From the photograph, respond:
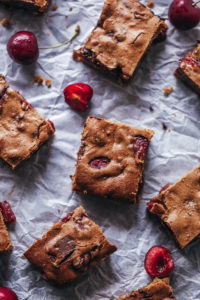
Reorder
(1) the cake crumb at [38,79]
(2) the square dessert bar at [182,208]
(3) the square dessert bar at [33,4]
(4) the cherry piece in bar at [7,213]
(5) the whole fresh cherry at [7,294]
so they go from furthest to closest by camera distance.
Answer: (1) the cake crumb at [38,79] → (3) the square dessert bar at [33,4] → (4) the cherry piece in bar at [7,213] → (2) the square dessert bar at [182,208] → (5) the whole fresh cherry at [7,294]

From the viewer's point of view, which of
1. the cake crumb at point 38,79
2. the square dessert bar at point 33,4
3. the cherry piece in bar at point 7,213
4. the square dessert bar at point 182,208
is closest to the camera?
the square dessert bar at point 182,208

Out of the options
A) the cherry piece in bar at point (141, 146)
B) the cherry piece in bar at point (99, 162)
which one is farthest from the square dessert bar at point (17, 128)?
the cherry piece in bar at point (141, 146)

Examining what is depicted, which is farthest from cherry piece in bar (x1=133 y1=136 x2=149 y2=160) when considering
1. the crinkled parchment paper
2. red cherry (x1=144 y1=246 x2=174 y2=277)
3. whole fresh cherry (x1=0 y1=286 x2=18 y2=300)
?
whole fresh cherry (x1=0 y1=286 x2=18 y2=300)

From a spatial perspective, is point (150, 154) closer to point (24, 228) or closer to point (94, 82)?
point (94, 82)

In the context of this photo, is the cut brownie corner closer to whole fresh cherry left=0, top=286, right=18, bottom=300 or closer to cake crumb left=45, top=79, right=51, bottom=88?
whole fresh cherry left=0, top=286, right=18, bottom=300

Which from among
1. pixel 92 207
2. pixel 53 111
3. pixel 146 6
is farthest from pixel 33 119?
A: pixel 146 6

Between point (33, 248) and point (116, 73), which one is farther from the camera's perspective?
point (116, 73)

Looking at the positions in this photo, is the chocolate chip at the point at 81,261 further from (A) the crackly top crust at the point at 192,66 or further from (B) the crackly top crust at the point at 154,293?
(A) the crackly top crust at the point at 192,66
